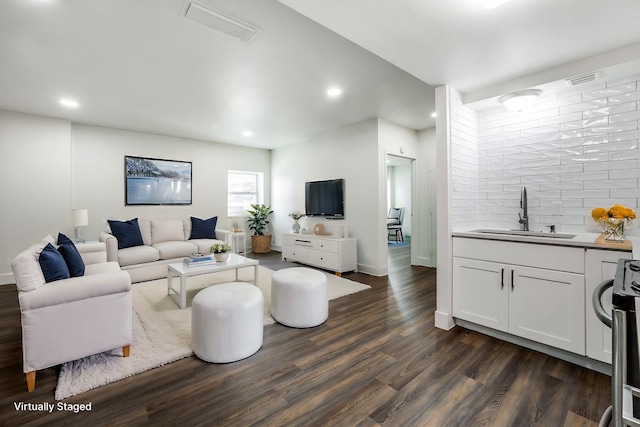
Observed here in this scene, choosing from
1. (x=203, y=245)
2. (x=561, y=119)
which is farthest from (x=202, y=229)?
(x=561, y=119)

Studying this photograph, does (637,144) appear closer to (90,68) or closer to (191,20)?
(191,20)

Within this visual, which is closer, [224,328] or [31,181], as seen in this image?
[224,328]

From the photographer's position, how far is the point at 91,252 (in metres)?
3.48

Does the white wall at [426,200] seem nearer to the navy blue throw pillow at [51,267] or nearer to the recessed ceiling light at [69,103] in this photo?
the navy blue throw pillow at [51,267]

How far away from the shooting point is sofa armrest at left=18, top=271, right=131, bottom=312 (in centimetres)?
178

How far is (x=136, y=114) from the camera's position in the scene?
14.1 ft

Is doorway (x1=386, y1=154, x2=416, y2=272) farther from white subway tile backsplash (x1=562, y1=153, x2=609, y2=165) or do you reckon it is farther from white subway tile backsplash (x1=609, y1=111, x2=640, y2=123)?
white subway tile backsplash (x1=609, y1=111, x2=640, y2=123)

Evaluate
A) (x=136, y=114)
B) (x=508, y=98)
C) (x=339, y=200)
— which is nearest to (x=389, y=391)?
(x=508, y=98)

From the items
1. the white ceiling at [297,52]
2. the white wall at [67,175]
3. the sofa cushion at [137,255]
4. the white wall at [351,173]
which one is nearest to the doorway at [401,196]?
the white wall at [351,173]

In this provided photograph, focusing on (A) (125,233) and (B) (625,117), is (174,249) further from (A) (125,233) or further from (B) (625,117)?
(B) (625,117)

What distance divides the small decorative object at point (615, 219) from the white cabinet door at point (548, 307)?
1.44ft

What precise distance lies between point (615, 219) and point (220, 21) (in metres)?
3.26

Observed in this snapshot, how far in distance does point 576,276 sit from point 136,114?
5.51 meters

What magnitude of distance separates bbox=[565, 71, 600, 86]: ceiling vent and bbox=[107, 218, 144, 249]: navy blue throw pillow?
5696mm
